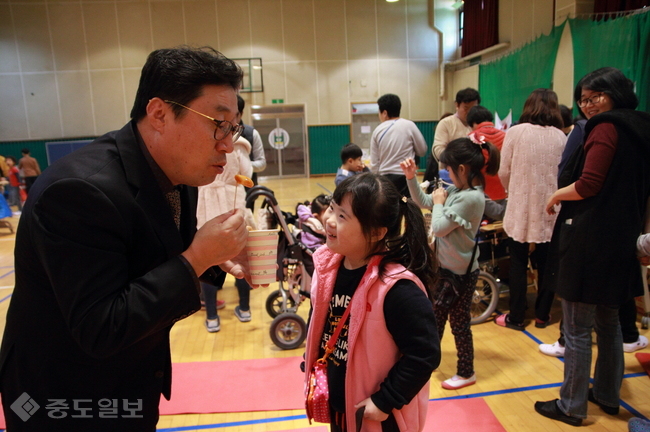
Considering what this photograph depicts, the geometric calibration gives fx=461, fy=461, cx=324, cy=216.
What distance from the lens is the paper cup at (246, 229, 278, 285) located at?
1.79 metres

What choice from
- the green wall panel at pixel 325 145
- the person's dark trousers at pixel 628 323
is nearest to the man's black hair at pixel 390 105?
the person's dark trousers at pixel 628 323

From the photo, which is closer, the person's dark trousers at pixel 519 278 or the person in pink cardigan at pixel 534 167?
the person in pink cardigan at pixel 534 167

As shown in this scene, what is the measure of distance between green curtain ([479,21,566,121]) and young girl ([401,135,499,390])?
25.2 ft

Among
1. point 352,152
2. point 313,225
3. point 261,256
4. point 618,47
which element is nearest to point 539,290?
point 313,225

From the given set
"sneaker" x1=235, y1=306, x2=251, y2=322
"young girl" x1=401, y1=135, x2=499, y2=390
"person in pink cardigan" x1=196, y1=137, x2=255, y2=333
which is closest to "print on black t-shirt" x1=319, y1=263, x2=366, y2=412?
"young girl" x1=401, y1=135, x2=499, y2=390

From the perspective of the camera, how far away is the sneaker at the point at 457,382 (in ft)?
9.23

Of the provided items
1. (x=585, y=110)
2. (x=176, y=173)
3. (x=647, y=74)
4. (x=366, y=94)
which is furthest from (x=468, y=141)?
(x=366, y=94)

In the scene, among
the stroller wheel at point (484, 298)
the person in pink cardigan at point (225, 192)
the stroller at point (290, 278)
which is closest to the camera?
the stroller at point (290, 278)

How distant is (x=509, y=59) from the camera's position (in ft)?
36.5

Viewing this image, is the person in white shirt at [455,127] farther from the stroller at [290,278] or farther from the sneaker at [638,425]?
the sneaker at [638,425]

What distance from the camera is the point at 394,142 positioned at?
452cm

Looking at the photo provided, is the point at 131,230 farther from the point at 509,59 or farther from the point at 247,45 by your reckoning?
the point at 247,45

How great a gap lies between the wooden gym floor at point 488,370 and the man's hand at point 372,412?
125cm

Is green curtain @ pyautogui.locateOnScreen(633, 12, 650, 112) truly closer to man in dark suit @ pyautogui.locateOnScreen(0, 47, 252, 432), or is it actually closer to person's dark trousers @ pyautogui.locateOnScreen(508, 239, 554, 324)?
person's dark trousers @ pyautogui.locateOnScreen(508, 239, 554, 324)
